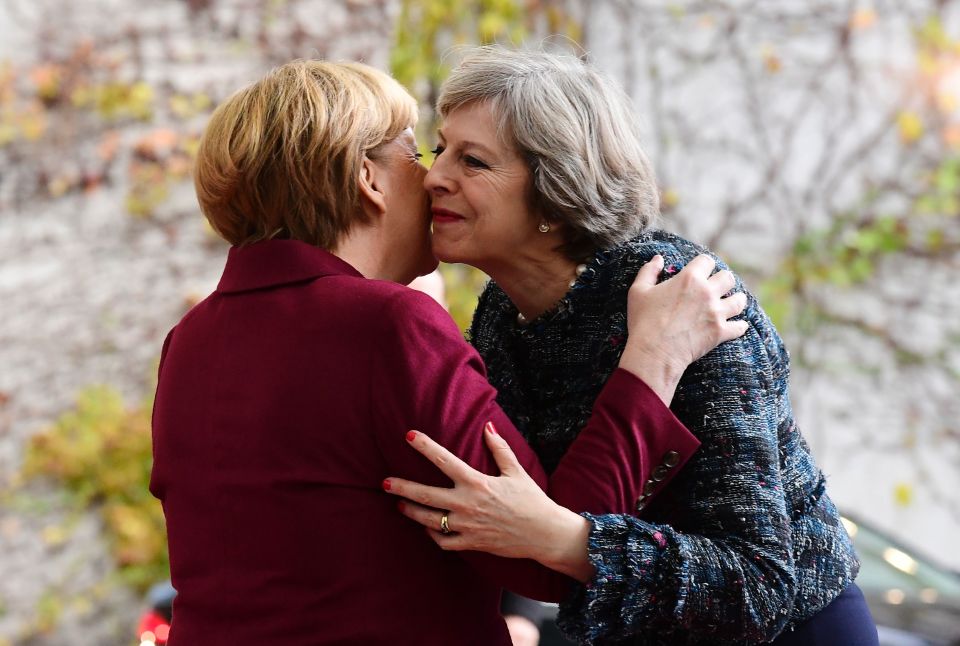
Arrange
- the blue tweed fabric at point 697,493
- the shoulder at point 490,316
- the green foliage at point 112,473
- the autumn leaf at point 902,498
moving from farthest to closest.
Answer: the autumn leaf at point 902,498, the green foliage at point 112,473, the shoulder at point 490,316, the blue tweed fabric at point 697,493

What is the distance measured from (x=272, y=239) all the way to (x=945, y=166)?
515 cm

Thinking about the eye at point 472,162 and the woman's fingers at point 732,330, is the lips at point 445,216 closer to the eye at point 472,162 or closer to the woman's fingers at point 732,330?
the eye at point 472,162

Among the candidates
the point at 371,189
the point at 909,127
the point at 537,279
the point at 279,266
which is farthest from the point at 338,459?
the point at 909,127

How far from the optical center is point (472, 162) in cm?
192

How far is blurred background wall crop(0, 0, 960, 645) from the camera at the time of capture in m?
4.89

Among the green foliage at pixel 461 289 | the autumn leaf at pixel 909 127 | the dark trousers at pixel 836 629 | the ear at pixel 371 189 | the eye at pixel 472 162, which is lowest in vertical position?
the green foliage at pixel 461 289

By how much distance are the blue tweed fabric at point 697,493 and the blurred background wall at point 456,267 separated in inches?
83.7

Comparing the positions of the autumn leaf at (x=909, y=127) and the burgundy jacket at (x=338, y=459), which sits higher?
the autumn leaf at (x=909, y=127)

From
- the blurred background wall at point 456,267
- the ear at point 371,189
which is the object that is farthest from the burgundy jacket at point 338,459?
the blurred background wall at point 456,267

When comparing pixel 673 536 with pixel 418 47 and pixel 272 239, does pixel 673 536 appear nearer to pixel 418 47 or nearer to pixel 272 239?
pixel 272 239

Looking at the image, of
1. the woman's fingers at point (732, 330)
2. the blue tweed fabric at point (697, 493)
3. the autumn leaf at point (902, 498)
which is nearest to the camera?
the blue tweed fabric at point (697, 493)

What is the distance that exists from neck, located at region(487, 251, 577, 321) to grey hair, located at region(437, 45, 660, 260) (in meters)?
0.03

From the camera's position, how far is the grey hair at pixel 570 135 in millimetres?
1876

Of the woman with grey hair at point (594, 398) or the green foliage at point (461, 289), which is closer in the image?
the woman with grey hair at point (594, 398)
